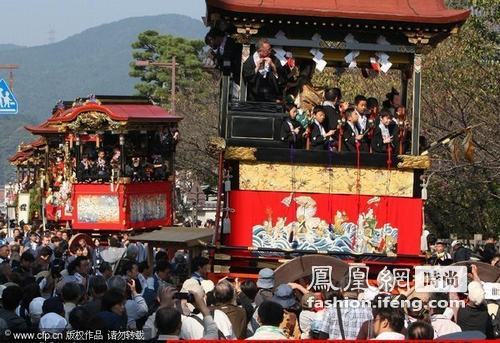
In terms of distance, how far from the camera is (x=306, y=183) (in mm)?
18578

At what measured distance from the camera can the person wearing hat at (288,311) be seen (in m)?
12.5

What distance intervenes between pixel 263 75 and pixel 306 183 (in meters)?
1.64

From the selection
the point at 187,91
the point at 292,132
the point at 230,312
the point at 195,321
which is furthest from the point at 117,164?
the point at 187,91

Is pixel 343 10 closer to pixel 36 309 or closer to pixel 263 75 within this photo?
pixel 263 75

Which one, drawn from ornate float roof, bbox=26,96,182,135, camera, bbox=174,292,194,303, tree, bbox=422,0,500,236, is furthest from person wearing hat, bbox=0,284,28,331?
ornate float roof, bbox=26,96,182,135

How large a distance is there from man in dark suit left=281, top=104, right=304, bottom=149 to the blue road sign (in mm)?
3961

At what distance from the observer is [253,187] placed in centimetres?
1858

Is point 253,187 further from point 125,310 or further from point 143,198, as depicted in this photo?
point 143,198

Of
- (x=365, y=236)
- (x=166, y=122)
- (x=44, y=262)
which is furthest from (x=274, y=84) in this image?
(x=166, y=122)

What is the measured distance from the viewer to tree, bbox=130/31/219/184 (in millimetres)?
53125

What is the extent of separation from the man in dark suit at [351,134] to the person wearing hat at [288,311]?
5.67m

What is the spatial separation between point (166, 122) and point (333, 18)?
54.5ft

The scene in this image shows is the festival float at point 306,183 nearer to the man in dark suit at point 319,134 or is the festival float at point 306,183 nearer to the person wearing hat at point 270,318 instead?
the man in dark suit at point 319,134

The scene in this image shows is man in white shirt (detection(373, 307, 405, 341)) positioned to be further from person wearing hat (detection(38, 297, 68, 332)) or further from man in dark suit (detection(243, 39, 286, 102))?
man in dark suit (detection(243, 39, 286, 102))
